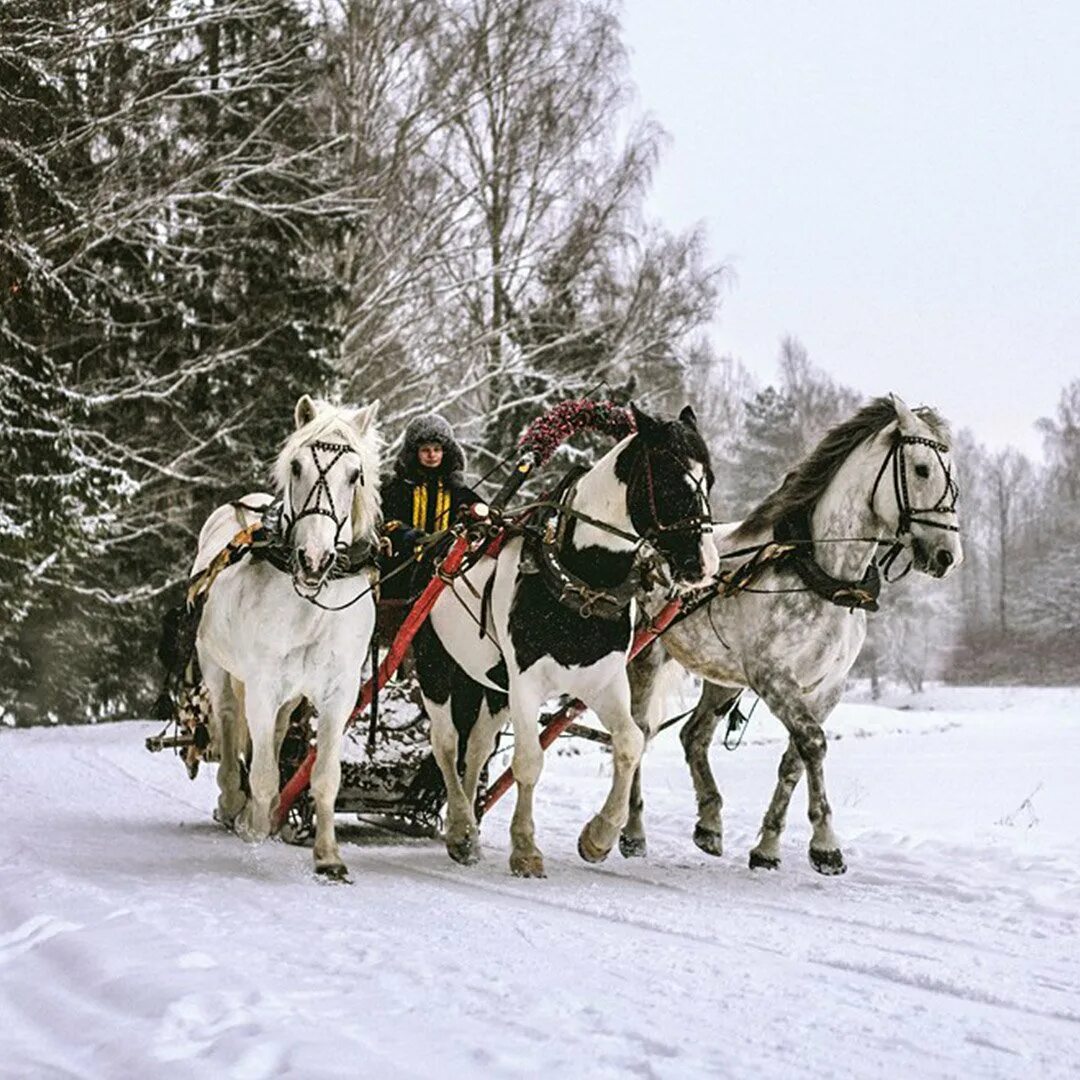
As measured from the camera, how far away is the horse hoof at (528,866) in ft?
18.6

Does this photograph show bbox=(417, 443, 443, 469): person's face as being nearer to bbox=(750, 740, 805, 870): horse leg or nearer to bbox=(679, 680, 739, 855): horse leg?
bbox=(679, 680, 739, 855): horse leg

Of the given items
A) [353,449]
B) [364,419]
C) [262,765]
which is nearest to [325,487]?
[353,449]

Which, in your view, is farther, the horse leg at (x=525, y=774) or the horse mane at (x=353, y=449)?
the horse leg at (x=525, y=774)

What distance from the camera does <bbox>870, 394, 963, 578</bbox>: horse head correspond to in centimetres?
581

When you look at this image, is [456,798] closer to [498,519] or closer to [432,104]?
[498,519]

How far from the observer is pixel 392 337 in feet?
54.0

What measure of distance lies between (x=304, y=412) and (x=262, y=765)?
1649mm

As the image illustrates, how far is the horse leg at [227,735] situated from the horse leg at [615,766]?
2.05 m

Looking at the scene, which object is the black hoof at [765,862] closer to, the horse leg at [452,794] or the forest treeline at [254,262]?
the horse leg at [452,794]

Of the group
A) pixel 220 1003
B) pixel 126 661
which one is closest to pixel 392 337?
pixel 126 661

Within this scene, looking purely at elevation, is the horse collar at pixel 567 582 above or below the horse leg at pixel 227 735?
above

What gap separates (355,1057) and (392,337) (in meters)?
14.4

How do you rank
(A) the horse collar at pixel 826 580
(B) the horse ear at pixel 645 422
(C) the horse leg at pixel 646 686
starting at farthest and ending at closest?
(C) the horse leg at pixel 646 686, (A) the horse collar at pixel 826 580, (B) the horse ear at pixel 645 422

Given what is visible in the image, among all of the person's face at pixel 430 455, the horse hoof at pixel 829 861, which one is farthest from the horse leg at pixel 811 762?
the person's face at pixel 430 455
